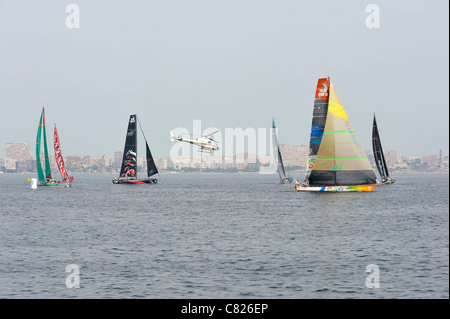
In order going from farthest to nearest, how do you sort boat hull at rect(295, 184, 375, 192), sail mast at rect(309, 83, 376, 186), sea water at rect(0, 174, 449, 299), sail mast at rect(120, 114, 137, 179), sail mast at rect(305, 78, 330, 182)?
1. sail mast at rect(120, 114, 137, 179)
2. sail mast at rect(305, 78, 330, 182)
3. boat hull at rect(295, 184, 375, 192)
4. sail mast at rect(309, 83, 376, 186)
5. sea water at rect(0, 174, 449, 299)

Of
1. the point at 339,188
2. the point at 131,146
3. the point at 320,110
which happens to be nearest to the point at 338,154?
the point at 339,188

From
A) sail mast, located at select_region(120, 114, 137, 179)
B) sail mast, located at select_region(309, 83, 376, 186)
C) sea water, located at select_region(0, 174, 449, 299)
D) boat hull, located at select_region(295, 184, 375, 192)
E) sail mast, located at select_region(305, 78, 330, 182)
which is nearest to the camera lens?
sea water, located at select_region(0, 174, 449, 299)

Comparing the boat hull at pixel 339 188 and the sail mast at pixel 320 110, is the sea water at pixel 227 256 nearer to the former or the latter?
the boat hull at pixel 339 188

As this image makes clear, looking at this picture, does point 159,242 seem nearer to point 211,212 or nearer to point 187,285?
point 187,285

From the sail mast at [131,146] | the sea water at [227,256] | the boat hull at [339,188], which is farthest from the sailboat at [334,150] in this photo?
the sail mast at [131,146]

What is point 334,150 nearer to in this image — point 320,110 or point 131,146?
point 320,110

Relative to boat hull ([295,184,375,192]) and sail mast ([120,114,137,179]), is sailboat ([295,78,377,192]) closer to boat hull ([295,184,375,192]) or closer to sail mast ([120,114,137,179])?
boat hull ([295,184,375,192])

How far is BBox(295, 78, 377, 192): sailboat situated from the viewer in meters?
93.4

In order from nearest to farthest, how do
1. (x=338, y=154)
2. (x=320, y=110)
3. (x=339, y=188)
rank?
(x=338, y=154) → (x=339, y=188) → (x=320, y=110)

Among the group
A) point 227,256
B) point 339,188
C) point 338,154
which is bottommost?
point 227,256

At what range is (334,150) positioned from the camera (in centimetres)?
9325

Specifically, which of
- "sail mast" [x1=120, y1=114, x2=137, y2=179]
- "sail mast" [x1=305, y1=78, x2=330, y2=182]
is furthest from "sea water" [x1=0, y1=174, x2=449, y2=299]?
"sail mast" [x1=120, y1=114, x2=137, y2=179]

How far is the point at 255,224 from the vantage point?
56938mm
